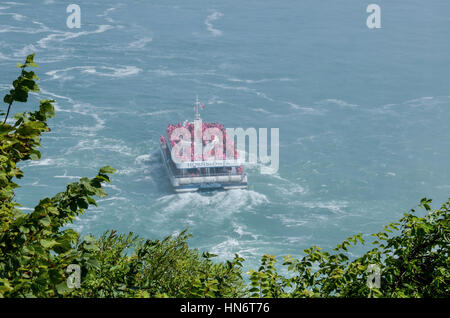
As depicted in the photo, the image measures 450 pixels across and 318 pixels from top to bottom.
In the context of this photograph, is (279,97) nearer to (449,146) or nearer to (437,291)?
(449,146)

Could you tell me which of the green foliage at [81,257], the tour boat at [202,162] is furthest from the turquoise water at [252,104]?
the green foliage at [81,257]

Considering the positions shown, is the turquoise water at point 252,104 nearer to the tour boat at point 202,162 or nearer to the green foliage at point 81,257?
the tour boat at point 202,162

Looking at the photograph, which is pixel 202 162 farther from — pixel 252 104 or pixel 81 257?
pixel 81 257

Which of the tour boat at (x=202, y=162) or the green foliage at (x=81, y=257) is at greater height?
the green foliage at (x=81, y=257)

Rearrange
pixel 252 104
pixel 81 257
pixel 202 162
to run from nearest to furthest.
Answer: pixel 81 257, pixel 202 162, pixel 252 104

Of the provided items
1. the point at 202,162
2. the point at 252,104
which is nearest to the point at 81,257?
the point at 202,162

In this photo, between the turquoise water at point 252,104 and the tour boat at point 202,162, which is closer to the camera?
the turquoise water at point 252,104

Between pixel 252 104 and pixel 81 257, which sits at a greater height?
pixel 252 104
